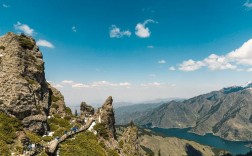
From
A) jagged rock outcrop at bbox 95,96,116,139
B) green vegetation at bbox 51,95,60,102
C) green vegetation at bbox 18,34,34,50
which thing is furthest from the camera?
green vegetation at bbox 51,95,60,102

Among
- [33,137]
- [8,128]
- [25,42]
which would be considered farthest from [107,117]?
[8,128]

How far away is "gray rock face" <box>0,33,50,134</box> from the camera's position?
60594 mm

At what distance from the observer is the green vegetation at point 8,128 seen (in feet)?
163

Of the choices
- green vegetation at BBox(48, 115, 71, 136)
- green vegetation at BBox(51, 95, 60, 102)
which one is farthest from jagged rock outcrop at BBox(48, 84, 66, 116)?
green vegetation at BBox(48, 115, 71, 136)

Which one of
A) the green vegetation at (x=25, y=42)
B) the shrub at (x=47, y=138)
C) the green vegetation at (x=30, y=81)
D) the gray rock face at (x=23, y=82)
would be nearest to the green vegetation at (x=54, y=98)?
the gray rock face at (x=23, y=82)

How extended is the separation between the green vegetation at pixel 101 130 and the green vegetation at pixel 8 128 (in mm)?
29830

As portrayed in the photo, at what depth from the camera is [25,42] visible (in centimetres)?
8119

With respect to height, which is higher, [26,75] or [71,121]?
[26,75]

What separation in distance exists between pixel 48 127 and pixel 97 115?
27.5 metres

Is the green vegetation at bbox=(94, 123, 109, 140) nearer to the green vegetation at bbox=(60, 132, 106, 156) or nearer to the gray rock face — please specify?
the green vegetation at bbox=(60, 132, 106, 156)

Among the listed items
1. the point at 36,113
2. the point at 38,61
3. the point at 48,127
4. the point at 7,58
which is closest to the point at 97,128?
the point at 48,127

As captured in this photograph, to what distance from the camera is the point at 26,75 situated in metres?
73.1

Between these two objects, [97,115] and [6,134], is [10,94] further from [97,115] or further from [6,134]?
[97,115]

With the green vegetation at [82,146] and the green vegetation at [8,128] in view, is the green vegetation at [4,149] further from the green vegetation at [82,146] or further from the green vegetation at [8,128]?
the green vegetation at [82,146]
